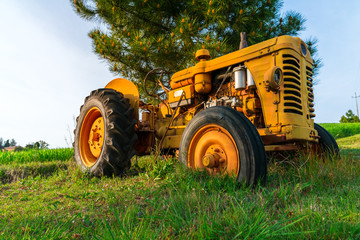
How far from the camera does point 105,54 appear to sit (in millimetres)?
9125

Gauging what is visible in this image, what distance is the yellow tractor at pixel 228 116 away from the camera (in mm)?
2615

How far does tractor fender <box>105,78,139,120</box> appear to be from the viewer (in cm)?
415

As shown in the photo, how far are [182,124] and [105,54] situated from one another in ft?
20.0

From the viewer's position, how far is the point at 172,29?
28.5 ft

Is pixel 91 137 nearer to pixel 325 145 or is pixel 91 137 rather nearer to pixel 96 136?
pixel 96 136

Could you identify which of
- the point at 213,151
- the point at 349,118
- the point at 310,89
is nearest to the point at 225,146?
the point at 213,151

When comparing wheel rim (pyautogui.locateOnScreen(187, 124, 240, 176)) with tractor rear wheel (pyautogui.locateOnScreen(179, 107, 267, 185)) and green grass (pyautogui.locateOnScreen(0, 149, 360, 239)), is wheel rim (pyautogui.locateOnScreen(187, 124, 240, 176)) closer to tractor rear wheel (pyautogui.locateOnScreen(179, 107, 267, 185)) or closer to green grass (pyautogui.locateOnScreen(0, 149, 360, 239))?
tractor rear wheel (pyautogui.locateOnScreen(179, 107, 267, 185))

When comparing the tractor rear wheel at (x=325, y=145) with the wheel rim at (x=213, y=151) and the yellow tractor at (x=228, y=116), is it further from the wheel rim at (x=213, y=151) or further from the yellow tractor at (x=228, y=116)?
the wheel rim at (x=213, y=151)

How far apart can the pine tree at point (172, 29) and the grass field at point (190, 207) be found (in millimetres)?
5131

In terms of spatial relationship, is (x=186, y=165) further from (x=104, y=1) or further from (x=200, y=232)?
(x=104, y=1)

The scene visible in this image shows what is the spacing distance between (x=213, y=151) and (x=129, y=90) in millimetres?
2081

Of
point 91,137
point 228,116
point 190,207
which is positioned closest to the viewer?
point 190,207

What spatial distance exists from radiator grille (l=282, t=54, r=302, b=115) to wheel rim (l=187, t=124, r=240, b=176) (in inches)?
32.6

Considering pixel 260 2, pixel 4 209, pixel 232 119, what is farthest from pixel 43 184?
pixel 260 2
